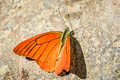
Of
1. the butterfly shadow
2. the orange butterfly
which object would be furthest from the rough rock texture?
the orange butterfly

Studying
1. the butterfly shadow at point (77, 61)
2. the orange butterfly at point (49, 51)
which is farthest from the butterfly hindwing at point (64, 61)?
the butterfly shadow at point (77, 61)

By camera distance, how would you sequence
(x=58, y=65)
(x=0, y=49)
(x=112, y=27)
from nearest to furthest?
(x=58, y=65) < (x=112, y=27) < (x=0, y=49)

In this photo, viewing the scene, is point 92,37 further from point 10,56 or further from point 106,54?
point 10,56

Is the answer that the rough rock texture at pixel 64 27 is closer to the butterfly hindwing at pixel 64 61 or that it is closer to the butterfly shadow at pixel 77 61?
the butterfly shadow at pixel 77 61

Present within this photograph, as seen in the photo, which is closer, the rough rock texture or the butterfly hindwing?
the butterfly hindwing

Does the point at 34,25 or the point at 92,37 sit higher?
the point at 34,25

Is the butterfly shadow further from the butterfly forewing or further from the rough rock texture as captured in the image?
the butterfly forewing

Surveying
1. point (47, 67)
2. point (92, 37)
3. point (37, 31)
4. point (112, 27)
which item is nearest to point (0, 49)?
point (37, 31)
